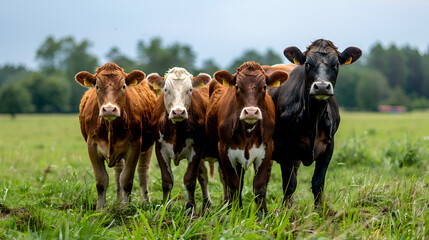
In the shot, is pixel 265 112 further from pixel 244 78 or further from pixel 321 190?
pixel 321 190

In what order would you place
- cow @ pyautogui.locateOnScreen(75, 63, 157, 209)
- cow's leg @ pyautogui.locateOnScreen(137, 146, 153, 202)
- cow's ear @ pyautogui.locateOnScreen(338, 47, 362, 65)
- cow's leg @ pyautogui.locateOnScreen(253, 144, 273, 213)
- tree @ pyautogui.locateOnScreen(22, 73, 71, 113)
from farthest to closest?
1. tree @ pyautogui.locateOnScreen(22, 73, 71, 113)
2. cow's leg @ pyautogui.locateOnScreen(137, 146, 153, 202)
3. cow's ear @ pyautogui.locateOnScreen(338, 47, 362, 65)
4. cow @ pyautogui.locateOnScreen(75, 63, 157, 209)
5. cow's leg @ pyautogui.locateOnScreen(253, 144, 273, 213)

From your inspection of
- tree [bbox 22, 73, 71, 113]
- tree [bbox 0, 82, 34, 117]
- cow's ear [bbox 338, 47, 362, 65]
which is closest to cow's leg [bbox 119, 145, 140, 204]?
cow's ear [bbox 338, 47, 362, 65]

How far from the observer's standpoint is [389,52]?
100938 mm

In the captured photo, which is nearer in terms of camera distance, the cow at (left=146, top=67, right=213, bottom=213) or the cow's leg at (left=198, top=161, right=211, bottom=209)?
the cow at (left=146, top=67, right=213, bottom=213)

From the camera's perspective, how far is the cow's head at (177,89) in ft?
19.6

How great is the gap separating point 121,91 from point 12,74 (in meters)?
108

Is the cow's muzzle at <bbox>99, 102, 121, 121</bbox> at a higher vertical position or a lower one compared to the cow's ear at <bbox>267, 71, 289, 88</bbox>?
lower

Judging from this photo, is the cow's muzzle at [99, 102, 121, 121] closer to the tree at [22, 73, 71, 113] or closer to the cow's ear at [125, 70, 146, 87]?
the cow's ear at [125, 70, 146, 87]

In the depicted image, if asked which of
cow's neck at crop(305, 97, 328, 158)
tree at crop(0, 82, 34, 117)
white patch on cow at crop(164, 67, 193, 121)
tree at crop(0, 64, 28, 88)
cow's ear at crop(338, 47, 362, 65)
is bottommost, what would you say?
tree at crop(0, 82, 34, 117)

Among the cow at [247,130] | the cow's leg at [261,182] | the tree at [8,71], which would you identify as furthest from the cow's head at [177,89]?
the tree at [8,71]

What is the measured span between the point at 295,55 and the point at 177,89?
179 centimetres

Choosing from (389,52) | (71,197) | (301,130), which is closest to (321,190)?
(301,130)

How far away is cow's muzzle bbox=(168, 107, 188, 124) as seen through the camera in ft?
19.3

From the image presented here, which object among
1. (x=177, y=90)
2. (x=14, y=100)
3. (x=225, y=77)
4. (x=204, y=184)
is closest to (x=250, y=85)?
(x=225, y=77)
